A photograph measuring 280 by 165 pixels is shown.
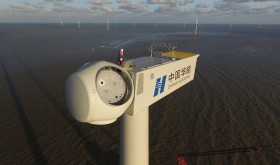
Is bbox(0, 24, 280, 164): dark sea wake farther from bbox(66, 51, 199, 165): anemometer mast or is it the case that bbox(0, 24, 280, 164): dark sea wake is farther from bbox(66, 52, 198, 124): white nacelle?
bbox(66, 52, 198, 124): white nacelle

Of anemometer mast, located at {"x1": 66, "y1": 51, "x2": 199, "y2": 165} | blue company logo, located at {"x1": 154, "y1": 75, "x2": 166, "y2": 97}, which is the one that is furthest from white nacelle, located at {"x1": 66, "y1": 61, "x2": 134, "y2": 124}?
blue company logo, located at {"x1": 154, "y1": 75, "x2": 166, "y2": 97}

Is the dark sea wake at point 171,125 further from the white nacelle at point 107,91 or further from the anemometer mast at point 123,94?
the white nacelle at point 107,91

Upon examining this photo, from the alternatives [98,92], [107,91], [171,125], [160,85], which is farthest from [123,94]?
[171,125]

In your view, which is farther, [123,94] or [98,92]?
[123,94]

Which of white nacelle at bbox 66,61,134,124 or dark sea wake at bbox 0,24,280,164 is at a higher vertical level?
white nacelle at bbox 66,61,134,124

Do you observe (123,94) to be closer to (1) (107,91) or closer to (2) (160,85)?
(1) (107,91)

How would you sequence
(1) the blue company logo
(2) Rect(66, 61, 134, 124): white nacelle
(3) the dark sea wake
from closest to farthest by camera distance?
(2) Rect(66, 61, 134, 124): white nacelle < (1) the blue company logo < (3) the dark sea wake

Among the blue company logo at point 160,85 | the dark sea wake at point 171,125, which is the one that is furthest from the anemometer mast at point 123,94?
the dark sea wake at point 171,125

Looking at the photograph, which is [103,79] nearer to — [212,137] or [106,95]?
[106,95]
